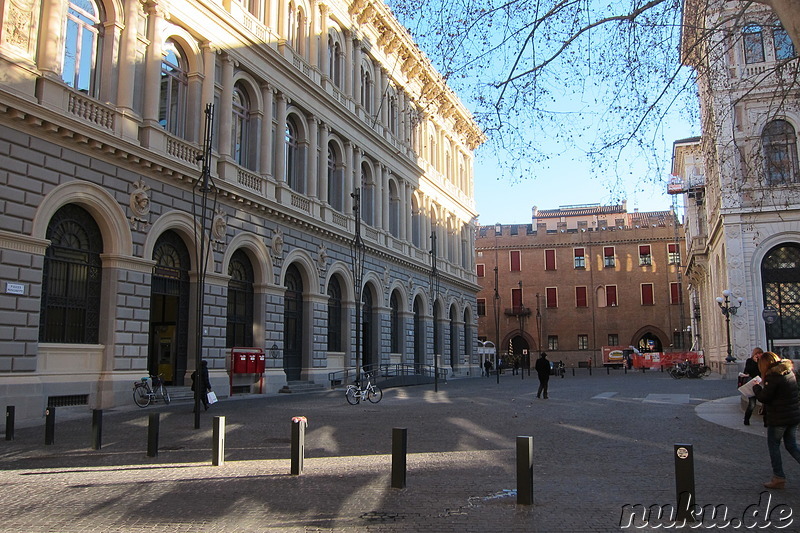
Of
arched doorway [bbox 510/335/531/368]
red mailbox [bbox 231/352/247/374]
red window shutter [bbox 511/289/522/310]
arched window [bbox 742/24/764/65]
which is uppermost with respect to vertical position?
arched window [bbox 742/24/764/65]

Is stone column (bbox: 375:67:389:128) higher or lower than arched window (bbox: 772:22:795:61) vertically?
higher

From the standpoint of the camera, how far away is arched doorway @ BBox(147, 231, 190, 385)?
21.9m

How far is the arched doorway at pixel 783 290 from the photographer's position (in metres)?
34.1

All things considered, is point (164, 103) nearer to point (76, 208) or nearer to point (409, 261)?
point (76, 208)

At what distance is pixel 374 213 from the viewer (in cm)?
3753

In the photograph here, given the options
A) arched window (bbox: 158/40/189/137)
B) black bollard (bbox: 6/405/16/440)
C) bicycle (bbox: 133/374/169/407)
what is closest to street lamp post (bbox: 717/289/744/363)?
arched window (bbox: 158/40/189/137)

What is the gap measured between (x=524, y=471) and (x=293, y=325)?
893 inches

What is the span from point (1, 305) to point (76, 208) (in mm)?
3703

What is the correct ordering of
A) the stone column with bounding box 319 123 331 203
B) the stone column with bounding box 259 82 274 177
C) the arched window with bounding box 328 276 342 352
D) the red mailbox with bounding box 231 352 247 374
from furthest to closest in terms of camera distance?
the arched window with bounding box 328 276 342 352 → the stone column with bounding box 319 123 331 203 → the stone column with bounding box 259 82 274 177 → the red mailbox with bounding box 231 352 247 374

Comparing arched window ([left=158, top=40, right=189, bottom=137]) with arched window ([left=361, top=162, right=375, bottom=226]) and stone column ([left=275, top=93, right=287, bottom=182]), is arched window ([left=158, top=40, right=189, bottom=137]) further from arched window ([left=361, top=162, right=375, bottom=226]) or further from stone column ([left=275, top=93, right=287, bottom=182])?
arched window ([left=361, top=162, right=375, bottom=226])

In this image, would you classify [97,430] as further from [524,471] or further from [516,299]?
[516,299]

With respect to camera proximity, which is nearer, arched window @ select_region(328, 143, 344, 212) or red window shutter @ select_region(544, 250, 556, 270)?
arched window @ select_region(328, 143, 344, 212)

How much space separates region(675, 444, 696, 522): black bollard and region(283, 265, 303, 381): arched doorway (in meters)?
22.7

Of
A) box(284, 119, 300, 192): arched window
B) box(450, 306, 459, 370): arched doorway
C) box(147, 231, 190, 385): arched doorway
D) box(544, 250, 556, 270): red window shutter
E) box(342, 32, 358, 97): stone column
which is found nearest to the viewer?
box(147, 231, 190, 385): arched doorway
